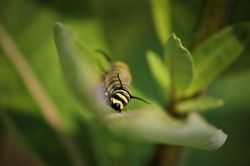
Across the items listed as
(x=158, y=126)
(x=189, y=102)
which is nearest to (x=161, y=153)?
(x=189, y=102)

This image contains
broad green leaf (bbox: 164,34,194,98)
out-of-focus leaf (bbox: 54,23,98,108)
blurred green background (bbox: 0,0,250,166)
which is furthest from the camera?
blurred green background (bbox: 0,0,250,166)

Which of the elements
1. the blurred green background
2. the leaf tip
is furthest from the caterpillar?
the blurred green background

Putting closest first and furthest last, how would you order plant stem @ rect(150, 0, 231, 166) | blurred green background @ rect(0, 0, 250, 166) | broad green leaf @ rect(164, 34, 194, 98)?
broad green leaf @ rect(164, 34, 194, 98) → plant stem @ rect(150, 0, 231, 166) → blurred green background @ rect(0, 0, 250, 166)

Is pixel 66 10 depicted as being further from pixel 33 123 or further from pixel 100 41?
pixel 33 123

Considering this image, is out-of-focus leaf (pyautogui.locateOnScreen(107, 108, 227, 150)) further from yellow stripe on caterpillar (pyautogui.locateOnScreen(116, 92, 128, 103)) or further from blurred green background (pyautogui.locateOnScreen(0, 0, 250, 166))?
blurred green background (pyautogui.locateOnScreen(0, 0, 250, 166))

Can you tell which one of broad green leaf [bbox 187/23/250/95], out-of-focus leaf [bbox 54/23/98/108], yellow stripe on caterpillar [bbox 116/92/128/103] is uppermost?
broad green leaf [bbox 187/23/250/95]

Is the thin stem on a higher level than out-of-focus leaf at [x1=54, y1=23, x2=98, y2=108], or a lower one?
higher
